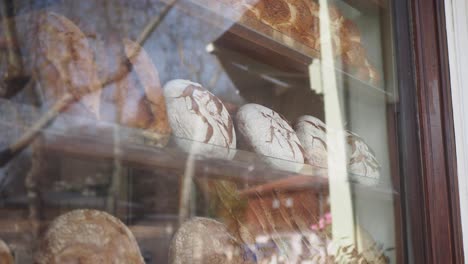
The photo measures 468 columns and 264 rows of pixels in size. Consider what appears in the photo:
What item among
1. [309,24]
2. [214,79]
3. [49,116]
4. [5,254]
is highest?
[309,24]

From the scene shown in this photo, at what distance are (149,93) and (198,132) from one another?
0.43ft

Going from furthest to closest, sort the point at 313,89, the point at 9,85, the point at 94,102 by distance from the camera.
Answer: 1. the point at 313,89
2. the point at 94,102
3. the point at 9,85

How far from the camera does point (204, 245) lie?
1.05 metres

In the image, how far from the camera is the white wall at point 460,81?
137 cm

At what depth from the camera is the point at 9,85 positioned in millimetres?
779

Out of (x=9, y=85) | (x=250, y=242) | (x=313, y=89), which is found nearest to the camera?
(x=9, y=85)

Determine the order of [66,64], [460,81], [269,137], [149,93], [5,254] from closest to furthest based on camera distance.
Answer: [5,254], [66,64], [149,93], [269,137], [460,81]

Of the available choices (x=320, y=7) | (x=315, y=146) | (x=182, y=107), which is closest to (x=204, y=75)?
(x=182, y=107)

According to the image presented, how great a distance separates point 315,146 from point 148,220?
56cm

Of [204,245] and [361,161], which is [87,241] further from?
[361,161]

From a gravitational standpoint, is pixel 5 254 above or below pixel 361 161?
below

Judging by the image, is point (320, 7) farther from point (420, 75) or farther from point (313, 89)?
point (420, 75)

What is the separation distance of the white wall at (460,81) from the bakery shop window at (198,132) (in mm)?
158

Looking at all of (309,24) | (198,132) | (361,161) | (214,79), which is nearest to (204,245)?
(198,132)
